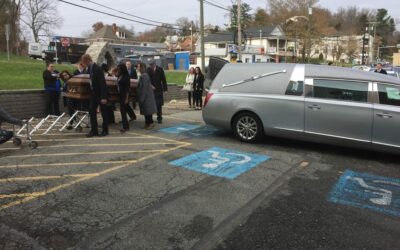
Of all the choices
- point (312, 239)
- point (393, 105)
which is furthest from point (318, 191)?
point (393, 105)

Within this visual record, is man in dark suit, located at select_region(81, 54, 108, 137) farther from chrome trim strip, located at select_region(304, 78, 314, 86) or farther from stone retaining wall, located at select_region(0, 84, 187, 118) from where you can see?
chrome trim strip, located at select_region(304, 78, 314, 86)

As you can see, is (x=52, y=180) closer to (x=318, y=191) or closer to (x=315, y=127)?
(x=318, y=191)

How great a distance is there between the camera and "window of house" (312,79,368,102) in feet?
24.2

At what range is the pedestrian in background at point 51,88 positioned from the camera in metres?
11.5

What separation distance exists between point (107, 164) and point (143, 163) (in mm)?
591

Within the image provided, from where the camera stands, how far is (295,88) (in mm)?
8016

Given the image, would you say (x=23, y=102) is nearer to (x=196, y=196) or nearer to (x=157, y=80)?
(x=157, y=80)

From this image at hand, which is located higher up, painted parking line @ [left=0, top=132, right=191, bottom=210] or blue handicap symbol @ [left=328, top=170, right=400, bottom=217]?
painted parking line @ [left=0, top=132, right=191, bottom=210]

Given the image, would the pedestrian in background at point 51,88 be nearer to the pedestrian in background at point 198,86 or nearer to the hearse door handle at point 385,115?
the pedestrian in background at point 198,86

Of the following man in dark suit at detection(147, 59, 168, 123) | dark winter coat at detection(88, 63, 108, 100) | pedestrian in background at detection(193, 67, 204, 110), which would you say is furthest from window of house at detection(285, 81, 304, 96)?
pedestrian in background at detection(193, 67, 204, 110)

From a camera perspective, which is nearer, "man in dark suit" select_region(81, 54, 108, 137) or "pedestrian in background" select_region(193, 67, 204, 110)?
"man in dark suit" select_region(81, 54, 108, 137)

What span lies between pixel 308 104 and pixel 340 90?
644 millimetres

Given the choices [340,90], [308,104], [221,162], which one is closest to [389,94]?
[340,90]

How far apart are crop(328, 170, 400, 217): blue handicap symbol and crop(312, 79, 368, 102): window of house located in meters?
1.68
